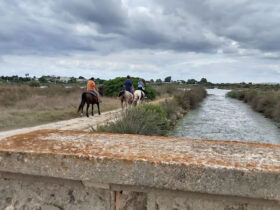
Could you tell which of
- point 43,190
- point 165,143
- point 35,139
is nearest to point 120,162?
point 165,143

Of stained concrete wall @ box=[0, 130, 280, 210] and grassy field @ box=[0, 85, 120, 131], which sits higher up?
stained concrete wall @ box=[0, 130, 280, 210]

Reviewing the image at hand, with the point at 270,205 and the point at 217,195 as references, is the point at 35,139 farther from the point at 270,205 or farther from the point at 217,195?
the point at 270,205

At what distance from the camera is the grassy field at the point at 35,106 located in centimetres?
1247

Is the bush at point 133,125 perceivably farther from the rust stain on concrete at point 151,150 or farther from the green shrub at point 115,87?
the green shrub at point 115,87

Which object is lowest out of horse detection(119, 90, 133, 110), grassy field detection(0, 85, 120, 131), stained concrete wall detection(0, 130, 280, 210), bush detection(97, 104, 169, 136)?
grassy field detection(0, 85, 120, 131)

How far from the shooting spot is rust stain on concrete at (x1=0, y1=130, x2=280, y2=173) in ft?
4.09

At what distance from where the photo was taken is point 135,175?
125 cm

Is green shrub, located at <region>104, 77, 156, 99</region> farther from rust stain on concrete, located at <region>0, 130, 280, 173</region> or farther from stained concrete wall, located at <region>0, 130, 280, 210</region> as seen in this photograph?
stained concrete wall, located at <region>0, 130, 280, 210</region>

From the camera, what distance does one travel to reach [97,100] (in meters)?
13.9

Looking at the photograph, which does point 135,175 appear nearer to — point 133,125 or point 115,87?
point 133,125

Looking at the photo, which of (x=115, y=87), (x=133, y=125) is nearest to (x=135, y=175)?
(x=133, y=125)

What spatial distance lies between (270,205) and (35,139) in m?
1.44

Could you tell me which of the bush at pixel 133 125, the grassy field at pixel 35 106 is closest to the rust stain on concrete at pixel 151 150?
the bush at pixel 133 125

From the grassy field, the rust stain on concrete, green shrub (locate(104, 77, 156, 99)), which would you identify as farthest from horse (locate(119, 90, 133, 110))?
green shrub (locate(104, 77, 156, 99))
